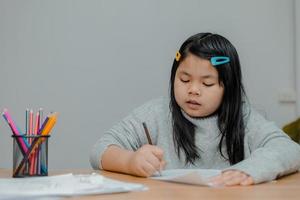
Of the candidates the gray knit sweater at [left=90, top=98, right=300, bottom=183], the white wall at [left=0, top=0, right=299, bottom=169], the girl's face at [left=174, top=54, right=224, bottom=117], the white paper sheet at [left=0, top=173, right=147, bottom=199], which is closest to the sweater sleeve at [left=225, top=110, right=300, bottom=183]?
the gray knit sweater at [left=90, top=98, right=300, bottom=183]

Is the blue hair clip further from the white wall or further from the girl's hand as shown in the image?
the white wall

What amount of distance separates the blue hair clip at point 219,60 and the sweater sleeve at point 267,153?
0.18m

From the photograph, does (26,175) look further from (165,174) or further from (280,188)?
(280,188)

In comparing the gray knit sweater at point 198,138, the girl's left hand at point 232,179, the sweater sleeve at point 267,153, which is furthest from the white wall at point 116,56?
the girl's left hand at point 232,179

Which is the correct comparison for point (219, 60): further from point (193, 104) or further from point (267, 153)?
point (267, 153)

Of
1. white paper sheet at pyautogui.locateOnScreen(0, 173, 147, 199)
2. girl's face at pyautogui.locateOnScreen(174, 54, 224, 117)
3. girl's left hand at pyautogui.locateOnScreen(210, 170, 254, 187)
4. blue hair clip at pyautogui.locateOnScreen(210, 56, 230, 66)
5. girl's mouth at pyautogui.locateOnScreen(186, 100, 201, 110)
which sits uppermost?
blue hair clip at pyautogui.locateOnScreen(210, 56, 230, 66)

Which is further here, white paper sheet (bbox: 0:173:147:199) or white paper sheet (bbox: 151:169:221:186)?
white paper sheet (bbox: 151:169:221:186)

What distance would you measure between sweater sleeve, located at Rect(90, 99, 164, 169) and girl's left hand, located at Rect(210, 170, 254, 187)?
0.37 m

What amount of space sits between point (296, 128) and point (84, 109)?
0.87 meters

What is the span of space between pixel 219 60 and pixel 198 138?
0.23 meters

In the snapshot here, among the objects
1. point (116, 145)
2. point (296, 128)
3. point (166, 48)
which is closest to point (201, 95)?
point (116, 145)

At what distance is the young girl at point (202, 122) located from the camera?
1.41 meters

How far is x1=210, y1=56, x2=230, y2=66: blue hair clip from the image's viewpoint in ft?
4.62

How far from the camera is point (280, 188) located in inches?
41.1
